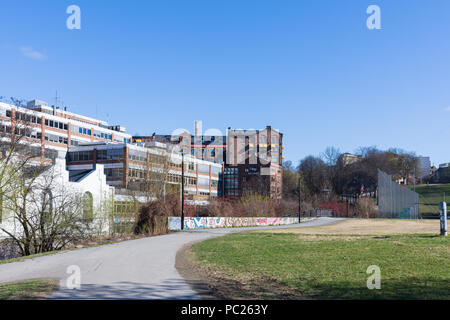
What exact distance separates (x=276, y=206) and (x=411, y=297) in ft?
176

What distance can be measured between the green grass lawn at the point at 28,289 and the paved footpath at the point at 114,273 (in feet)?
0.91

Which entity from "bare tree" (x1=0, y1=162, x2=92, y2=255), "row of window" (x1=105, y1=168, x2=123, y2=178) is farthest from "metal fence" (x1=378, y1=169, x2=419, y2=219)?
"bare tree" (x1=0, y1=162, x2=92, y2=255)

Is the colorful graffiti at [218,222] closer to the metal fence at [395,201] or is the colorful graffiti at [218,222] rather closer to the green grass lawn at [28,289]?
the metal fence at [395,201]

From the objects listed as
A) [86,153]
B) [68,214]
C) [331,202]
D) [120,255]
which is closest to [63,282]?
[120,255]

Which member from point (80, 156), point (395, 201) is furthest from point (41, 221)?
point (80, 156)

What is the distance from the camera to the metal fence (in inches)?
2211

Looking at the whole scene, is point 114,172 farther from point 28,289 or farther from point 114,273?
point 28,289

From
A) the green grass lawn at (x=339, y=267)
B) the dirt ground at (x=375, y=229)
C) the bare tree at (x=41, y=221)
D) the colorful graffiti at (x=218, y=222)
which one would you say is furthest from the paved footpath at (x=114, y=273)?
the colorful graffiti at (x=218, y=222)

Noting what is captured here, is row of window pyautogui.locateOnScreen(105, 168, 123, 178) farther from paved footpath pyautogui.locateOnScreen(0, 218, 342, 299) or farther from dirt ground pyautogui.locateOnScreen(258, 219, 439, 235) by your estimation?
paved footpath pyautogui.locateOnScreen(0, 218, 342, 299)

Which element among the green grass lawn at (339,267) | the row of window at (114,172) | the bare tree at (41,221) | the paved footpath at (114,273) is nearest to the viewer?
the green grass lawn at (339,267)

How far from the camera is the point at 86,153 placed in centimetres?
7356

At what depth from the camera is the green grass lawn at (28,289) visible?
8.79 m

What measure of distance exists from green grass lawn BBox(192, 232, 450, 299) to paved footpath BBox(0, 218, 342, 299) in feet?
4.53
